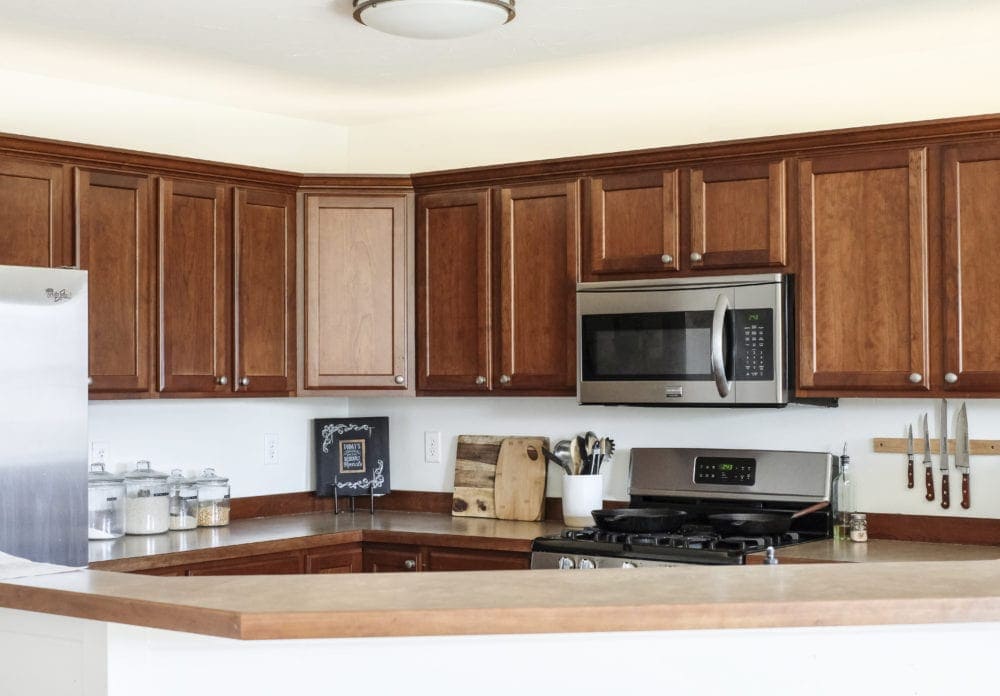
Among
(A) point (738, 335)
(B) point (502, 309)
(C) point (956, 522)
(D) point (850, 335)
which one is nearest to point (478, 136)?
(B) point (502, 309)

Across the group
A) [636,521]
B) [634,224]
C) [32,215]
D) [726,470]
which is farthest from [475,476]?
[32,215]

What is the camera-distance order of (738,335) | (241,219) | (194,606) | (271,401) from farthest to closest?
(271,401) → (241,219) → (738,335) → (194,606)

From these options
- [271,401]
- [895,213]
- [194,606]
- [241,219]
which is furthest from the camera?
[271,401]

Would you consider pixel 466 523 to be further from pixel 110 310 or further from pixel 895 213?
pixel 895 213

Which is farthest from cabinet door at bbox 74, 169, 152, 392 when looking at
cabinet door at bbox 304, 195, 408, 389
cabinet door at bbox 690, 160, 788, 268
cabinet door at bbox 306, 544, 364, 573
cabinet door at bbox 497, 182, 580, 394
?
cabinet door at bbox 690, 160, 788, 268

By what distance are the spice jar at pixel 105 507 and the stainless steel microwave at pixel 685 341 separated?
162cm

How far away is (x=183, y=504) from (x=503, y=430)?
1.29 meters

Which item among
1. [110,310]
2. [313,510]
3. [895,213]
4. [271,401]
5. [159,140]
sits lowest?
[313,510]

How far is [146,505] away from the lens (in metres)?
4.28

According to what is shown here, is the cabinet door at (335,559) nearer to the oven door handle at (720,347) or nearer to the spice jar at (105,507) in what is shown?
the spice jar at (105,507)

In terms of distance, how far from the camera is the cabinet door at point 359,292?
15.4 feet

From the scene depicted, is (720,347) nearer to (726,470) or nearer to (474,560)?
(726,470)

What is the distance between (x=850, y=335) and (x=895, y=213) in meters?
0.40

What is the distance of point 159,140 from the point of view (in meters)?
4.73
